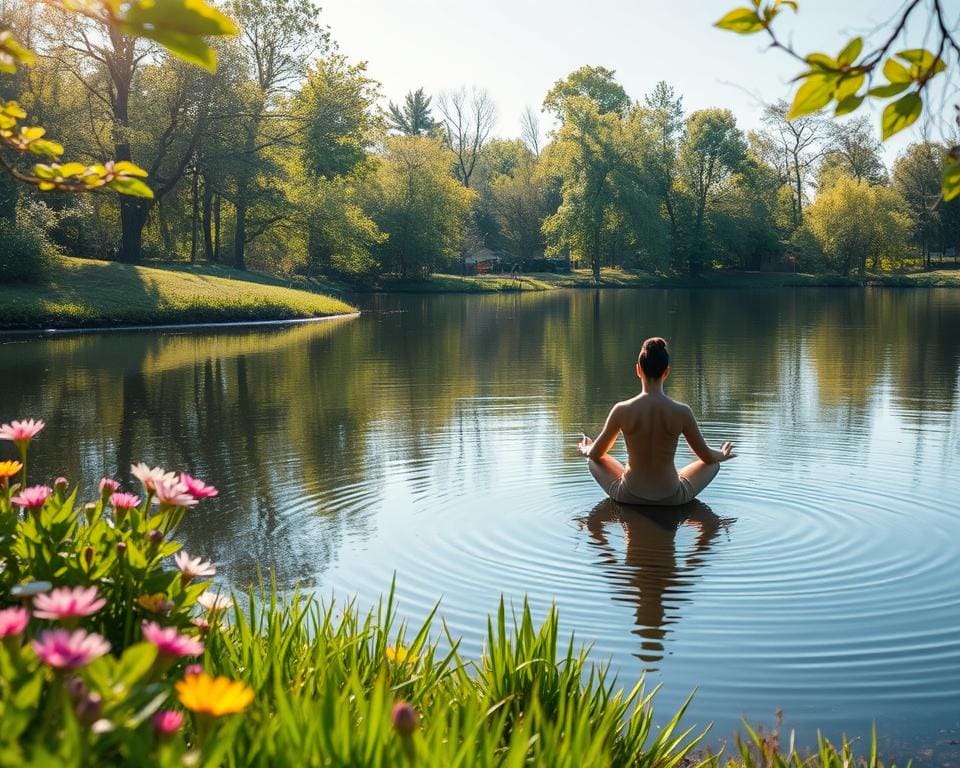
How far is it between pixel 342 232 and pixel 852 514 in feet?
141

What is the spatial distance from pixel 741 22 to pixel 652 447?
6.80 m

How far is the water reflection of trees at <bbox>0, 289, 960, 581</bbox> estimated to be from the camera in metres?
10.2

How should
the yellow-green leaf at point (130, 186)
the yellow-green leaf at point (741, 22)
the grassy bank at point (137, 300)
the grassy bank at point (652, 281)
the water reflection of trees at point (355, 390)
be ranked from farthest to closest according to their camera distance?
the grassy bank at point (652, 281), the grassy bank at point (137, 300), the water reflection of trees at point (355, 390), the yellow-green leaf at point (130, 186), the yellow-green leaf at point (741, 22)

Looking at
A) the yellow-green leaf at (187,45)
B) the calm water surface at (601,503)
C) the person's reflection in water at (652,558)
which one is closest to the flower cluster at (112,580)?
the yellow-green leaf at (187,45)

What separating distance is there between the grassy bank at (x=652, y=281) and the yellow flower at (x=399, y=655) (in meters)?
60.5

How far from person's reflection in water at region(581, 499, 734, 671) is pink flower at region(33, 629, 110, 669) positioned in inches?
175

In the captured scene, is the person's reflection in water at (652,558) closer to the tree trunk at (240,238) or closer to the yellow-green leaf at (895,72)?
the yellow-green leaf at (895,72)

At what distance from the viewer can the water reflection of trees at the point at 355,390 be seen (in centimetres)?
1020

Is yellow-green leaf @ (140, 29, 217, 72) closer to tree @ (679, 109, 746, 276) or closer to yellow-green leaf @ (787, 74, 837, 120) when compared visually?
yellow-green leaf @ (787, 74, 837, 120)

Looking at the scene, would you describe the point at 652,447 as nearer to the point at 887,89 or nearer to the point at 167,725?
the point at 887,89

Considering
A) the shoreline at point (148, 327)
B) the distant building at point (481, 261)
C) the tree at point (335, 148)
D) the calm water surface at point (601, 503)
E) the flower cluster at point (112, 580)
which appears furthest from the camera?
the distant building at point (481, 261)

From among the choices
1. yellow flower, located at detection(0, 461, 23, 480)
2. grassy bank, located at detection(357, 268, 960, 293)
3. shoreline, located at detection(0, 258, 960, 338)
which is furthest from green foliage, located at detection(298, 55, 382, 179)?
yellow flower, located at detection(0, 461, 23, 480)

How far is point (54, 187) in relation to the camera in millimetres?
3020

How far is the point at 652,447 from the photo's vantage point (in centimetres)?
888
